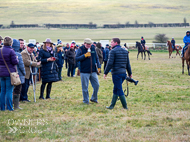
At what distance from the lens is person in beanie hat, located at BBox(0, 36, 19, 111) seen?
26.5 ft

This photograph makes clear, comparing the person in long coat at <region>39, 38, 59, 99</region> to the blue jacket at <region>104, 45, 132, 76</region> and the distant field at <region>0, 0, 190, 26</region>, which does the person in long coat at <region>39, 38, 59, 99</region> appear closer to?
the blue jacket at <region>104, 45, 132, 76</region>

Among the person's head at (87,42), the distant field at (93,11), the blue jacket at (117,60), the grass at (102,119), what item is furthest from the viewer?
the distant field at (93,11)

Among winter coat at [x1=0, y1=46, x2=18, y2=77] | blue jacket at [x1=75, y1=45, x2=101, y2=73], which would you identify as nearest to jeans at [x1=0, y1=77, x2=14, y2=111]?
winter coat at [x1=0, y1=46, x2=18, y2=77]

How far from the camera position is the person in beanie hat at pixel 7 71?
317 inches

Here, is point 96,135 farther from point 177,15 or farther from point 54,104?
point 177,15

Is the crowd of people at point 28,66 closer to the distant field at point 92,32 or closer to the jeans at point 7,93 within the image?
the jeans at point 7,93

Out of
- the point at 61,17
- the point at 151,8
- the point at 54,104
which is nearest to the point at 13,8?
the point at 61,17

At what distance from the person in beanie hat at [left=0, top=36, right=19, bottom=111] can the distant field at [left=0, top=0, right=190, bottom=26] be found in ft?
421

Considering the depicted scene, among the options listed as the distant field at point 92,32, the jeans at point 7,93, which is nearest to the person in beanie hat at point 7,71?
the jeans at point 7,93

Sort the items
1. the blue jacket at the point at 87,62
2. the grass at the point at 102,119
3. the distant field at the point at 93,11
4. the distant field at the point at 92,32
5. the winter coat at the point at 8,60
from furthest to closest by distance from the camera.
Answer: the distant field at the point at 93,11, the distant field at the point at 92,32, the blue jacket at the point at 87,62, the winter coat at the point at 8,60, the grass at the point at 102,119

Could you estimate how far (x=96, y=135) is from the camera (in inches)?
251

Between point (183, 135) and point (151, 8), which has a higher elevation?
point (151, 8)

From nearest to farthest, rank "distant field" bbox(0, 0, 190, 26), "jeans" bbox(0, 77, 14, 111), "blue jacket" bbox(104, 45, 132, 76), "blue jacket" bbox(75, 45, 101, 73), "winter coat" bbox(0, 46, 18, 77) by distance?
"winter coat" bbox(0, 46, 18, 77) → "jeans" bbox(0, 77, 14, 111) → "blue jacket" bbox(104, 45, 132, 76) → "blue jacket" bbox(75, 45, 101, 73) → "distant field" bbox(0, 0, 190, 26)

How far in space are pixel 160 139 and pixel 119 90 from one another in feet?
8.78
